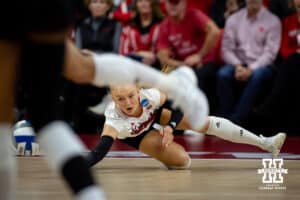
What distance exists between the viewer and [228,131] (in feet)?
18.6

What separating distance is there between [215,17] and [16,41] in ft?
21.0

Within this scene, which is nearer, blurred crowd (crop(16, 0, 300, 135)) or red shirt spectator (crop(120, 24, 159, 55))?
blurred crowd (crop(16, 0, 300, 135))

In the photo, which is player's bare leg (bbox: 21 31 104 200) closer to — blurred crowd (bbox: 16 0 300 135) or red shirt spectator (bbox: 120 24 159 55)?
blurred crowd (bbox: 16 0 300 135)

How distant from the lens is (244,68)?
8.06 metres

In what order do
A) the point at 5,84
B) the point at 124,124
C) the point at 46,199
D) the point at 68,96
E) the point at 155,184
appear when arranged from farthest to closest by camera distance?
the point at 68,96, the point at 124,124, the point at 155,184, the point at 46,199, the point at 5,84

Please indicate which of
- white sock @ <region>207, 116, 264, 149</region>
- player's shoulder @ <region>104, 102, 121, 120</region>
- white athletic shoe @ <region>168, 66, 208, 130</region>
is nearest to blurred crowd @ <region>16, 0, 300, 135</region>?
white sock @ <region>207, 116, 264, 149</region>

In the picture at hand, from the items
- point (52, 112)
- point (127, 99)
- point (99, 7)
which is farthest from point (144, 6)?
point (52, 112)

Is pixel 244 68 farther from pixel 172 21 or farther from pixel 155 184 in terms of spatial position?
pixel 155 184

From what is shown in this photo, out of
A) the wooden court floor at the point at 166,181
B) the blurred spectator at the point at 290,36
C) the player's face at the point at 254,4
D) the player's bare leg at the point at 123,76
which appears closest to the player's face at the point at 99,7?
the player's face at the point at 254,4

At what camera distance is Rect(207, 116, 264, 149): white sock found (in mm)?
5637

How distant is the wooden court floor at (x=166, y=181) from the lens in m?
4.05

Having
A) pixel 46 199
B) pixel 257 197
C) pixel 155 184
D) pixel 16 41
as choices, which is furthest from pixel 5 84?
pixel 155 184

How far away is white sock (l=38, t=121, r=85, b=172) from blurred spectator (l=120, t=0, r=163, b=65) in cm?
595

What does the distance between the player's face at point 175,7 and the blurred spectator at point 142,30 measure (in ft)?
1.34
